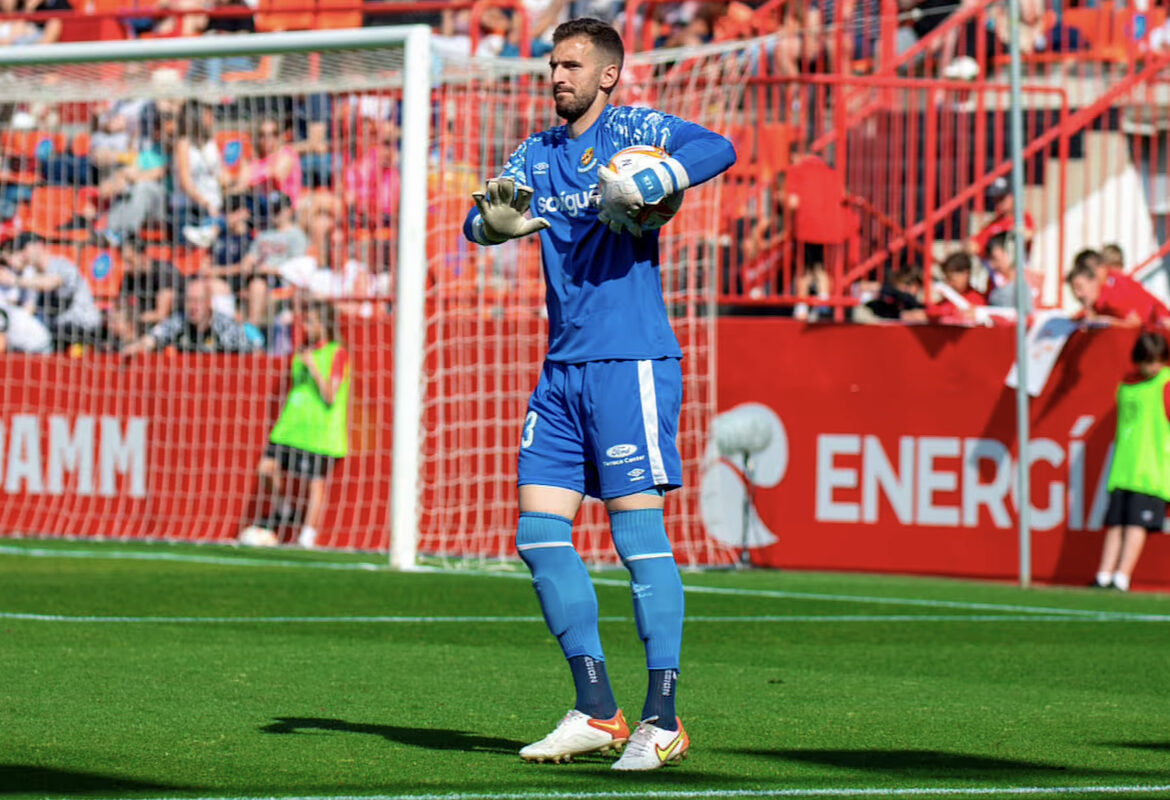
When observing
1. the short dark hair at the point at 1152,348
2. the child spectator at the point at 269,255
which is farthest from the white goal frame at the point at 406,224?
the short dark hair at the point at 1152,348

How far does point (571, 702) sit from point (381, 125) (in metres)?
9.40

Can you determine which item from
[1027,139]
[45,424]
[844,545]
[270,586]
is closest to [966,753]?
[270,586]

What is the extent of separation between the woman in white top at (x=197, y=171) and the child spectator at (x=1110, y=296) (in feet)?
22.8

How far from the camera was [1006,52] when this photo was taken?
52.9 feet

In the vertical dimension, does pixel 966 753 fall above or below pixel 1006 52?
below

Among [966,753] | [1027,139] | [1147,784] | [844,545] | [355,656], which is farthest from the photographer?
[1027,139]

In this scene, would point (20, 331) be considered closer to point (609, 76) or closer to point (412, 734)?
point (412, 734)

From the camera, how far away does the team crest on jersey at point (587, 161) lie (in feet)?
19.7

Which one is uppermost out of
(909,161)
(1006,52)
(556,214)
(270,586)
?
(1006,52)

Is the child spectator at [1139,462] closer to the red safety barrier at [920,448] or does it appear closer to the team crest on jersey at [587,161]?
the red safety barrier at [920,448]

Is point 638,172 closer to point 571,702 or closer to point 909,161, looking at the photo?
point 571,702

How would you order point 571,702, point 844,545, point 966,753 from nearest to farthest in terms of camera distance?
1. point 966,753
2. point 571,702
3. point 844,545

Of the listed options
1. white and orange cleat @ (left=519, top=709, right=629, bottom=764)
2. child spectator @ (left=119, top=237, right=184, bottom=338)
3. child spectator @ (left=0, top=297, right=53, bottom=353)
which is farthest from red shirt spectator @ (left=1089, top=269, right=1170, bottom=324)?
white and orange cleat @ (left=519, top=709, right=629, bottom=764)

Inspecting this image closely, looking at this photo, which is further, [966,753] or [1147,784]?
[966,753]
